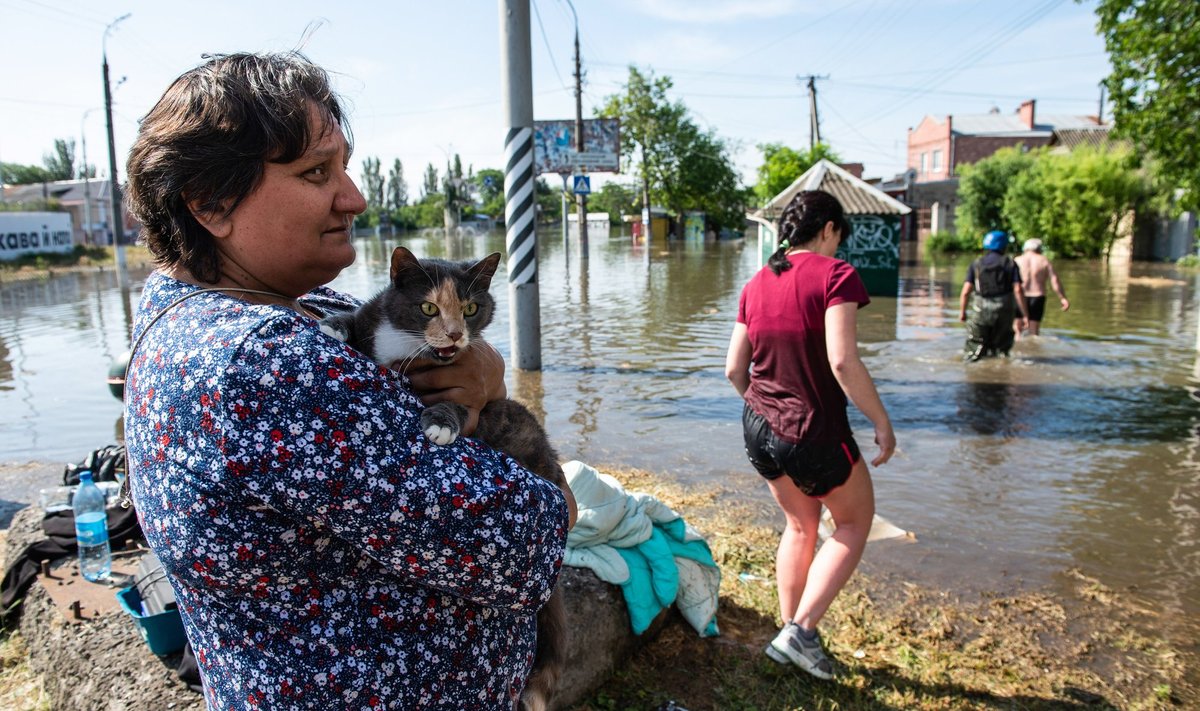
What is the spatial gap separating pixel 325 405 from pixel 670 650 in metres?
3.01

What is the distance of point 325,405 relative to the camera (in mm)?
1250

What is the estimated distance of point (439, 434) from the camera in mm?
1394

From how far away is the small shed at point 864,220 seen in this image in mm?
17234

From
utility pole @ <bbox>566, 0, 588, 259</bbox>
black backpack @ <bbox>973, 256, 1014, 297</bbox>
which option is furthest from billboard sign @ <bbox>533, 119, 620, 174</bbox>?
black backpack @ <bbox>973, 256, 1014, 297</bbox>

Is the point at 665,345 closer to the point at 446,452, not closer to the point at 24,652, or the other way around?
the point at 24,652

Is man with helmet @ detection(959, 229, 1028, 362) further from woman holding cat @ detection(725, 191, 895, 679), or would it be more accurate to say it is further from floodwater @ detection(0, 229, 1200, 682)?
woman holding cat @ detection(725, 191, 895, 679)

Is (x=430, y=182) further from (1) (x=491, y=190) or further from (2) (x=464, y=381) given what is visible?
Answer: (2) (x=464, y=381)

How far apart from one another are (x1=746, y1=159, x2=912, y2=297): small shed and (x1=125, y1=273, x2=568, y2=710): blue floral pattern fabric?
16150mm

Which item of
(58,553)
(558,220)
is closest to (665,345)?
(58,553)

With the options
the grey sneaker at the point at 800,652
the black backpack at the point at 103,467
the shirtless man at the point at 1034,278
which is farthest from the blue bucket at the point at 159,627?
the shirtless man at the point at 1034,278

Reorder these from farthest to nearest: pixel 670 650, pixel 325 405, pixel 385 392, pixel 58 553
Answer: pixel 58 553
pixel 670 650
pixel 385 392
pixel 325 405

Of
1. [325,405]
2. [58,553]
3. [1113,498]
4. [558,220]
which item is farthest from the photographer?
[558,220]

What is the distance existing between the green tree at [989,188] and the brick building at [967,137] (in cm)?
1173

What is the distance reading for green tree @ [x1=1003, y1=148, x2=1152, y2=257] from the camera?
30172mm
